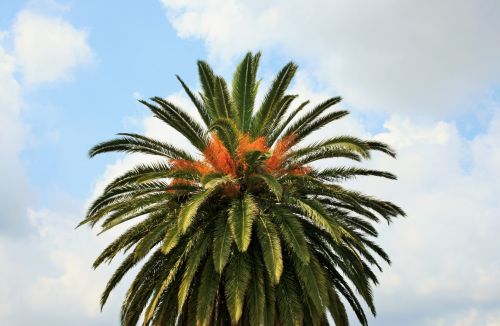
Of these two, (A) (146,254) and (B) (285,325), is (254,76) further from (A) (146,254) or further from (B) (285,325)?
(B) (285,325)

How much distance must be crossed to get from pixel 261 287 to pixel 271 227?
1826 millimetres

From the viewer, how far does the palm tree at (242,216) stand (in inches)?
690

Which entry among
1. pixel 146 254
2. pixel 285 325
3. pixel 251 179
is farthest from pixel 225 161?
pixel 285 325

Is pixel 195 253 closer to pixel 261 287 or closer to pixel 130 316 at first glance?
pixel 261 287

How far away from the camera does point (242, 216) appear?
684 inches

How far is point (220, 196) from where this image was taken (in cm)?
1953

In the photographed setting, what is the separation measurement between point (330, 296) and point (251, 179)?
4.51 m

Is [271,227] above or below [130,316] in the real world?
Result: above

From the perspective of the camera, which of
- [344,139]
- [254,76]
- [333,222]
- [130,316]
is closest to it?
[333,222]

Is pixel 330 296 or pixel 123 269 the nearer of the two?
pixel 330 296

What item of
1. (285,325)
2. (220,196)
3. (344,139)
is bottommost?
(285,325)

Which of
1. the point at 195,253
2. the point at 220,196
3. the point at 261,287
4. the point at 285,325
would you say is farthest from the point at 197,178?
the point at 285,325

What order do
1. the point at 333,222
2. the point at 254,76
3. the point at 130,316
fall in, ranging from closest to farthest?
the point at 333,222 < the point at 130,316 < the point at 254,76

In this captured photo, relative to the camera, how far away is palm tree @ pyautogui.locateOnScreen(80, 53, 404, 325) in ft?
57.5
